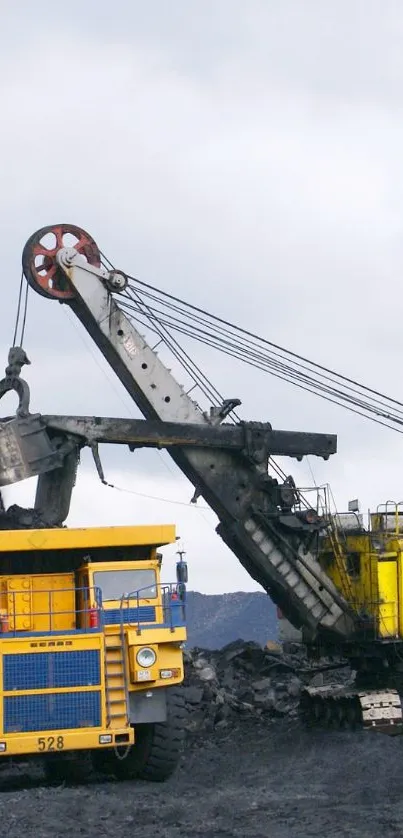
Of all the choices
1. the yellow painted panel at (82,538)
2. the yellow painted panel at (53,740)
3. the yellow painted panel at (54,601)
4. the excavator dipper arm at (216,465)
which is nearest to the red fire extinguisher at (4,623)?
the yellow painted panel at (54,601)

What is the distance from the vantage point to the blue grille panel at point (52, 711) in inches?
690

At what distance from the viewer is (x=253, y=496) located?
24312 millimetres

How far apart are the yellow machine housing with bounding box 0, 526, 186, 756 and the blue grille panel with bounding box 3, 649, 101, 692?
0.01 meters

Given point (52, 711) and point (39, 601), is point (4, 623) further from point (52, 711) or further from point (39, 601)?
point (52, 711)

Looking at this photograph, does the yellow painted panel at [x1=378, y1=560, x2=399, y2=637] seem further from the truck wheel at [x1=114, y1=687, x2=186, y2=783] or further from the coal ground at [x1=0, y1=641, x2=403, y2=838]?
the truck wheel at [x1=114, y1=687, x2=186, y2=783]

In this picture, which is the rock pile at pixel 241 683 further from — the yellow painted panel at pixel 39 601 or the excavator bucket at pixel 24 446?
the yellow painted panel at pixel 39 601

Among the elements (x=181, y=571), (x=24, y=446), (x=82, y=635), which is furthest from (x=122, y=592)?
(x=24, y=446)

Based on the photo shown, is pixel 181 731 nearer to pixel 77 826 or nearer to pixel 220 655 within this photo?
pixel 77 826

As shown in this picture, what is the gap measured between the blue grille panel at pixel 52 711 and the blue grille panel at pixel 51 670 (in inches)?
5.6

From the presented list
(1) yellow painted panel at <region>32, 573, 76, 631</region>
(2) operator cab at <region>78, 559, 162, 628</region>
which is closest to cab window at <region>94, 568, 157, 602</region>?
(2) operator cab at <region>78, 559, 162, 628</region>

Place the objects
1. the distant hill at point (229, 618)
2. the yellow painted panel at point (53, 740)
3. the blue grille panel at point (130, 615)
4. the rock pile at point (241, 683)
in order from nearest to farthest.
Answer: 1. the yellow painted panel at point (53, 740)
2. the blue grille panel at point (130, 615)
3. the rock pile at point (241, 683)
4. the distant hill at point (229, 618)

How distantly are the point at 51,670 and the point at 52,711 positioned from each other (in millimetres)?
531

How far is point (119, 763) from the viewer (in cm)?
1912

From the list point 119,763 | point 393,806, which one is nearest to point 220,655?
point 119,763
